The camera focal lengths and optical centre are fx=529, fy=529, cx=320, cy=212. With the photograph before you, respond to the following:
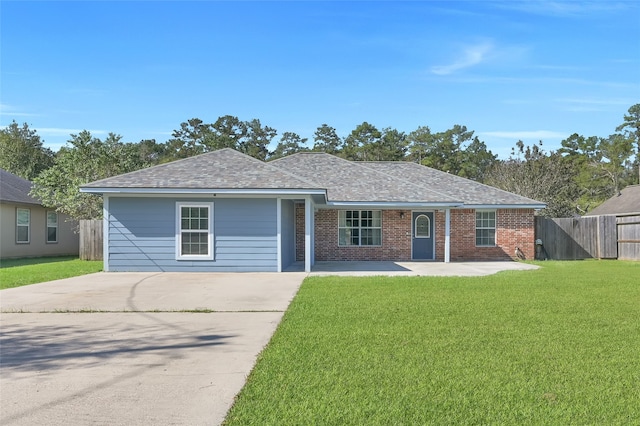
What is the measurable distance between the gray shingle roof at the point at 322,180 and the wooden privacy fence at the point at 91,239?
5700mm

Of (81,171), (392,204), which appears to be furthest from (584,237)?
(81,171)

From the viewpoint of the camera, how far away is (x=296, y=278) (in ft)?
44.4

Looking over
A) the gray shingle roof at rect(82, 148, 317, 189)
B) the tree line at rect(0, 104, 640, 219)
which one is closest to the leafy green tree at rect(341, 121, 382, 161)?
the tree line at rect(0, 104, 640, 219)

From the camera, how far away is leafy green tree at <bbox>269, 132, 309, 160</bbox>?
57.7 meters

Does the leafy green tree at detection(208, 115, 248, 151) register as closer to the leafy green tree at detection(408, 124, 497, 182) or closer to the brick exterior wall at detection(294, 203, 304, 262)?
the leafy green tree at detection(408, 124, 497, 182)

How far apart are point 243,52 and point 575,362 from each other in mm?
14120

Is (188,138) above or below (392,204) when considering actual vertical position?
above

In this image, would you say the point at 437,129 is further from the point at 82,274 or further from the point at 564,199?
the point at 82,274

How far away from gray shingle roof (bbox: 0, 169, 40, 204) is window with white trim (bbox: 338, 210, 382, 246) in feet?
44.0

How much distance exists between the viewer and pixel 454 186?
73.9ft

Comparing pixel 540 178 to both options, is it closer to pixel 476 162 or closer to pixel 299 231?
A: pixel 299 231

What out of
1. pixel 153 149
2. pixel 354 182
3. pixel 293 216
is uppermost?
pixel 153 149

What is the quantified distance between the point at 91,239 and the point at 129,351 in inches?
646

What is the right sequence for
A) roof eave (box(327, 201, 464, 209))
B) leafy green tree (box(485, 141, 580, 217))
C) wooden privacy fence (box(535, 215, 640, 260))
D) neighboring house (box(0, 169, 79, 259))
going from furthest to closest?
leafy green tree (box(485, 141, 580, 217))
wooden privacy fence (box(535, 215, 640, 260))
neighboring house (box(0, 169, 79, 259))
roof eave (box(327, 201, 464, 209))
